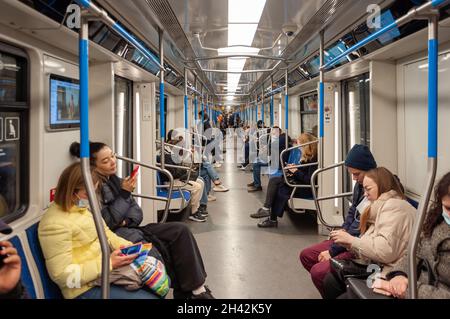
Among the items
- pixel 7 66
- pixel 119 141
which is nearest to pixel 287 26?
pixel 119 141

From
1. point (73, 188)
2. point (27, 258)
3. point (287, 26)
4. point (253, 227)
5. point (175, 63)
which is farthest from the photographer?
point (175, 63)

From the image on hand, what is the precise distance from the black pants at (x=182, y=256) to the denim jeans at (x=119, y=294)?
1.69 ft

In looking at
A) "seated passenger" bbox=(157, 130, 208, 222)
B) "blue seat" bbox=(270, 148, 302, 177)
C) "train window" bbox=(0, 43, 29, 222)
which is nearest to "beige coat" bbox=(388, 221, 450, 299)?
"train window" bbox=(0, 43, 29, 222)

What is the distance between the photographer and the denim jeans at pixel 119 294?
1.95 m

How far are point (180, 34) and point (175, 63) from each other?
4.74 ft

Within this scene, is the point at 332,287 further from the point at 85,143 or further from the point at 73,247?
the point at 85,143

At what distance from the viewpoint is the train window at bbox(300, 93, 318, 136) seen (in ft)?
21.1

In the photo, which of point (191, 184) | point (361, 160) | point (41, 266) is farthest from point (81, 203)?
point (191, 184)

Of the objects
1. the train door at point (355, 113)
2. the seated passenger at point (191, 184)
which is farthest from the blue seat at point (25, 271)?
the train door at point (355, 113)

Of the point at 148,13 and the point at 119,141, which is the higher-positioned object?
the point at 148,13

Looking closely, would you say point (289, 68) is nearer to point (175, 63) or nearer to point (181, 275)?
point (175, 63)

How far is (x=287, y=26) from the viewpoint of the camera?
12.4 ft

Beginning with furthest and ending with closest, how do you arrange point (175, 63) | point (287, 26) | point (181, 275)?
point (175, 63)
point (287, 26)
point (181, 275)

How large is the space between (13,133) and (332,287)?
205cm
